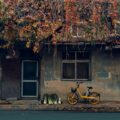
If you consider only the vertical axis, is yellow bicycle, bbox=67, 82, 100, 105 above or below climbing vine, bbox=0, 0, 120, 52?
below

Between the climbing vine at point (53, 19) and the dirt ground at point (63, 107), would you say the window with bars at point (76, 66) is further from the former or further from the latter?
the climbing vine at point (53, 19)

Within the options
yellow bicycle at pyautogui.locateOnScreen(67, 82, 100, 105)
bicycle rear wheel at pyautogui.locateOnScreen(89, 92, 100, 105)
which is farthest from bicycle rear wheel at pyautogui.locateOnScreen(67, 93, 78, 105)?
bicycle rear wheel at pyautogui.locateOnScreen(89, 92, 100, 105)

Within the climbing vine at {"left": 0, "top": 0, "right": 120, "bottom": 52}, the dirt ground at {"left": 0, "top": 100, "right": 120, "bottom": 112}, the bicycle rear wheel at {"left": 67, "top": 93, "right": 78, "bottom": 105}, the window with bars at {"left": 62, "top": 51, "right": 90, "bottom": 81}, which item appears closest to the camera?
the climbing vine at {"left": 0, "top": 0, "right": 120, "bottom": 52}

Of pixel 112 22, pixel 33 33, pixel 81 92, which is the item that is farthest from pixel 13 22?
pixel 81 92

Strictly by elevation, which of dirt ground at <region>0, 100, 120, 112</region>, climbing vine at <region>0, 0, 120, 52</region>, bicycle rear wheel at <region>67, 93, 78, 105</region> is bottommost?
dirt ground at <region>0, 100, 120, 112</region>

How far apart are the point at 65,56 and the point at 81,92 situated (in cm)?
207

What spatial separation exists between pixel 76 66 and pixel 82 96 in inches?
73.3

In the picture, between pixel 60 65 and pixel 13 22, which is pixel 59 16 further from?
pixel 60 65

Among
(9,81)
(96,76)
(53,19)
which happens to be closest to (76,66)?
(96,76)

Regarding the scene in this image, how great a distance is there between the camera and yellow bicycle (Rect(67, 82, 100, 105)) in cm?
1945

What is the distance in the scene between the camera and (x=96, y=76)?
68.1 feet

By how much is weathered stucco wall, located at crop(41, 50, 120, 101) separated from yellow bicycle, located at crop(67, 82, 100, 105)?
1.83ft

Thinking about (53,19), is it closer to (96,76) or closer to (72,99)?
(72,99)

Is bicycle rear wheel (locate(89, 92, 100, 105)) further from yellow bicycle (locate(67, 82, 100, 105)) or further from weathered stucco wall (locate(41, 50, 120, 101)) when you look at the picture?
weathered stucco wall (locate(41, 50, 120, 101))
